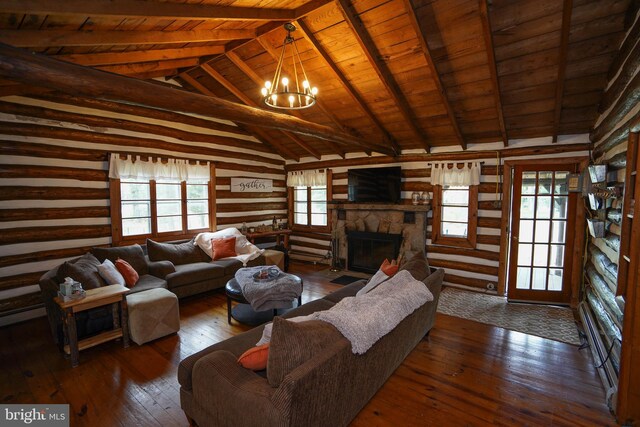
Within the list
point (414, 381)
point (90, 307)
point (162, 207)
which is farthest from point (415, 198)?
point (90, 307)

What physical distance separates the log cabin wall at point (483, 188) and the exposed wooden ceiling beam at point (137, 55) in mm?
3748

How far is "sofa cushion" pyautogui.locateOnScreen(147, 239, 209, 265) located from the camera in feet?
16.5

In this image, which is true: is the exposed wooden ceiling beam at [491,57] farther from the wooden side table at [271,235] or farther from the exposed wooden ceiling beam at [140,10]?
the wooden side table at [271,235]

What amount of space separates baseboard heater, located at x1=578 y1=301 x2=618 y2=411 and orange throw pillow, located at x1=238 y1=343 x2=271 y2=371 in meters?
2.80

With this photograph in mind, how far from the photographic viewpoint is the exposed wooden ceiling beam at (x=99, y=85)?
6.53ft

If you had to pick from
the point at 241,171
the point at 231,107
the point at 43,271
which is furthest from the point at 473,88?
the point at 43,271

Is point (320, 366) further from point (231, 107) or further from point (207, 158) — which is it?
point (207, 158)

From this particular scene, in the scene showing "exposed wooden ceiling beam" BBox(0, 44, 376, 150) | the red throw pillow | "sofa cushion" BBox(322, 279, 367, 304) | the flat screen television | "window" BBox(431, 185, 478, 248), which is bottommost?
"sofa cushion" BBox(322, 279, 367, 304)

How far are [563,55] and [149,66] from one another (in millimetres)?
5462

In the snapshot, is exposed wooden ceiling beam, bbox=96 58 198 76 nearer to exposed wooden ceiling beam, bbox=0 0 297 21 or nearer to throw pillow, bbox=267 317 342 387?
exposed wooden ceiling beam, bbox=0 0 297 21

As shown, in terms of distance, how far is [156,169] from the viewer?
5.43 metres

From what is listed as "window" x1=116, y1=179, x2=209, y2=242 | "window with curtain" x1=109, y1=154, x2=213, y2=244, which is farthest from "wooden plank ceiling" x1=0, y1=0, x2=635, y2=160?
"window" x1=116, y1=179, x2=209, y2=242

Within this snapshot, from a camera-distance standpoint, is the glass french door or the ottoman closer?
the ottoman

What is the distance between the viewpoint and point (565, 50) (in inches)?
125
